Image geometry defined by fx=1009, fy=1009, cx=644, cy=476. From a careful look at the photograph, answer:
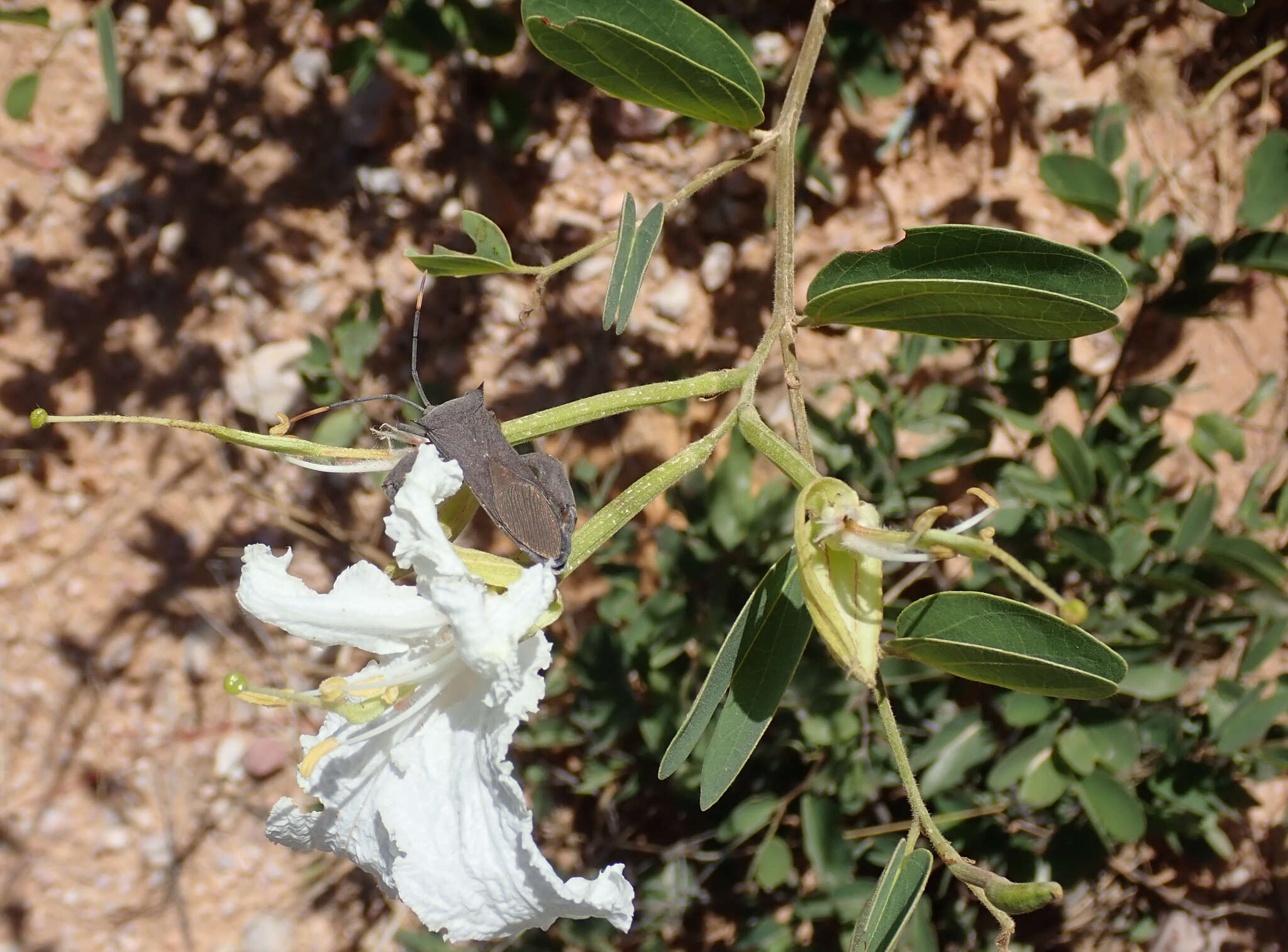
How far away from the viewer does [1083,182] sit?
6.08 ft

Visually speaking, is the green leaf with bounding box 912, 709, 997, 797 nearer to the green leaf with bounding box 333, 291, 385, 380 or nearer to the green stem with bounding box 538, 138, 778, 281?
the green stem with bounding box 538, 138, 778, 281

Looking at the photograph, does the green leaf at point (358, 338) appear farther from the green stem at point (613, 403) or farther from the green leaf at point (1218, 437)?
the green leaf at point (1218, 437)

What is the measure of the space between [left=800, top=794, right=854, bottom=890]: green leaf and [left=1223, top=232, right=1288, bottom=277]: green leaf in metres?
1.22

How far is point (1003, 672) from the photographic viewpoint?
41.8 inches

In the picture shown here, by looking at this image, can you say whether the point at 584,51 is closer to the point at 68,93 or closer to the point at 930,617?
the point at 930,617

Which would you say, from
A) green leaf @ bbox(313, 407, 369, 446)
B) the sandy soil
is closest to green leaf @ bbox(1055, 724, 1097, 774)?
the sandy soil

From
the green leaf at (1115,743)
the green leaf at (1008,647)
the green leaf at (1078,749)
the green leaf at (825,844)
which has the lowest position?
the green leaf at (825,844)

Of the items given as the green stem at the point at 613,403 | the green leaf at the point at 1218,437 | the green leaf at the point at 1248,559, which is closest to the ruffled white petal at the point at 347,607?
the green stem at the point at 613,403

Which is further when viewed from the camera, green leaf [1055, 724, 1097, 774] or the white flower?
green leaf [1055, 724, 1097, 774]

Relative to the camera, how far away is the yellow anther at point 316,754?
106cm

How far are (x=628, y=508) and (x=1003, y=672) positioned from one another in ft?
1.42

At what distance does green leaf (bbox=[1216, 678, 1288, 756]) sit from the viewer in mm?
1687

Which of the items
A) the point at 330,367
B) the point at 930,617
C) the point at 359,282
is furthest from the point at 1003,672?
the point at 359,282

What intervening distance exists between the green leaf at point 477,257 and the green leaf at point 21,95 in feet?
4.28
